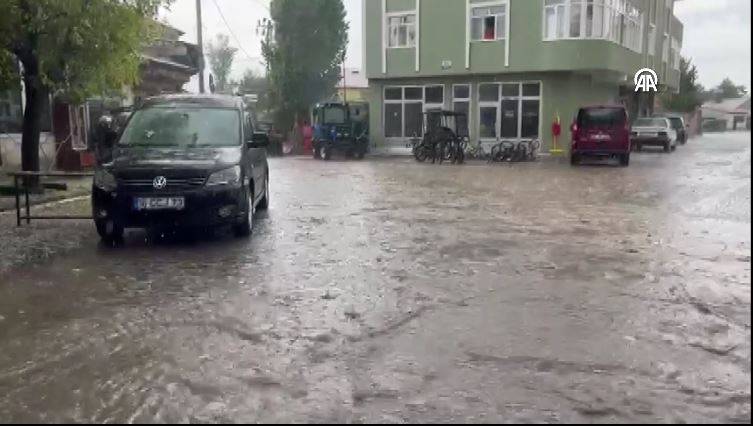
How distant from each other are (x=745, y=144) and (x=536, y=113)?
94.9 ft

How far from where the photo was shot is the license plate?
862 centimetres

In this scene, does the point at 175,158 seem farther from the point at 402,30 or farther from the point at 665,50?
the point at 665,50

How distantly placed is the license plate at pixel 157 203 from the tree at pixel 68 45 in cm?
470

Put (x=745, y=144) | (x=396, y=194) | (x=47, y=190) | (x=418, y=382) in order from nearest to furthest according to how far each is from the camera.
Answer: (x=745, y=144)
(x=418, y=382)
(x=47, y=190)
(x=396, y=194)

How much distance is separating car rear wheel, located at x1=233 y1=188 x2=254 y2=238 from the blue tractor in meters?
19.4

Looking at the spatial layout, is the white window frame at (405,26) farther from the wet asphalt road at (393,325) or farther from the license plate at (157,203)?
the license plate at (157,203)

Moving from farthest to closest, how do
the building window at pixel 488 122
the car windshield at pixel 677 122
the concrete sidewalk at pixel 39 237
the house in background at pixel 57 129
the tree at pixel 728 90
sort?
the car windshield at pixel 677 122, the building window at pixel 488 122, the house in background at pixel 57 129, the concrete sidewalk at pixel 39 237, the tree at pixel 728 90

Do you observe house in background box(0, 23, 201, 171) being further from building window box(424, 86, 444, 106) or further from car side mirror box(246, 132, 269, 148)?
building window box(424, 86, 444, 106)

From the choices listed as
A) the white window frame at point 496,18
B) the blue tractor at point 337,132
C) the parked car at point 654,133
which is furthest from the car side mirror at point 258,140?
the parked car at point 654,133

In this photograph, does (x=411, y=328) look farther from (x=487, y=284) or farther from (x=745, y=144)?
(x=745, y=144)

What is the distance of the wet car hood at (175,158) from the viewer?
873cm

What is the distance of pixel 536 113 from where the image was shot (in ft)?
101

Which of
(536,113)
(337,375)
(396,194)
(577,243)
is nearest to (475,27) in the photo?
(536,113)

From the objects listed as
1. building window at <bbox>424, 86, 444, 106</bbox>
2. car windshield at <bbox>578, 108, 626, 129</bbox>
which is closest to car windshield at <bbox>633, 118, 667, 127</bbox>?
building window at <bbox>424, 86, 444, 106</bbox>
